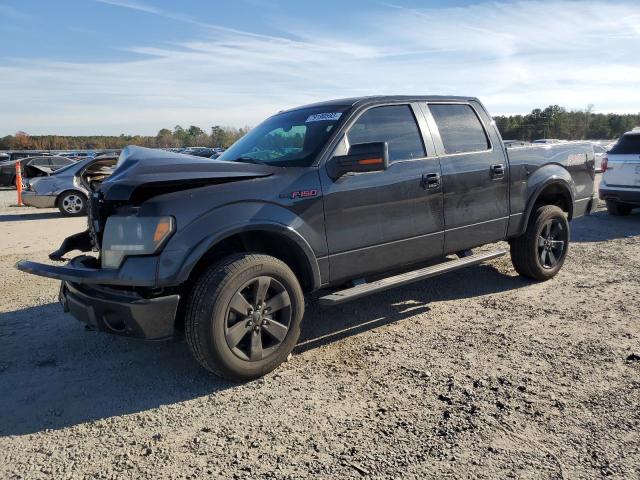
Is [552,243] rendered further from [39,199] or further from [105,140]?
[105,140]

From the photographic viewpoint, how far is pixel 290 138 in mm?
4445

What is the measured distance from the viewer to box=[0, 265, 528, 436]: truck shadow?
10.7 ft

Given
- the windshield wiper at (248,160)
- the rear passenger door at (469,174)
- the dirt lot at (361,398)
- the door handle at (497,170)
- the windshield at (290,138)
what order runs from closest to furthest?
the dirt lot at (361,398) < the windshield at (290,138) < the windshield wiper at (248,160) < the rear passenger door at (469,174) < the door handle at (497,170)

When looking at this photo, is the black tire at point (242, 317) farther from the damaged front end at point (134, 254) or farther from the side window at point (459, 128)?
the side window at point (459, 128)

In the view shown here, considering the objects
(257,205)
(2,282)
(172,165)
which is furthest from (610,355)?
(2,282)

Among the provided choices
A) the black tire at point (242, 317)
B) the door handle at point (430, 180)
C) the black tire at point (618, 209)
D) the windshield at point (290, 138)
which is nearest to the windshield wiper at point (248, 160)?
the windshield at point (290, 138)

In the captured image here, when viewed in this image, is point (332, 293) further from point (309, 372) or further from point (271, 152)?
point (271, 152)

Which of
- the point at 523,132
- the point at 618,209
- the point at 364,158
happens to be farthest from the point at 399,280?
the point at 523,132

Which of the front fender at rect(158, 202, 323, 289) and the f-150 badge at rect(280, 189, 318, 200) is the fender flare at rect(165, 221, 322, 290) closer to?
the front fender at rect(158, 202, 323, 289)

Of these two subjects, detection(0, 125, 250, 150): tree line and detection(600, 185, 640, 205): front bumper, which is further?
detection(0, 125, 250, 150): tree line

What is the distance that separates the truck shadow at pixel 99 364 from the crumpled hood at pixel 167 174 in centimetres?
131

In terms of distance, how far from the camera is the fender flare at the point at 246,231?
10.7 ft

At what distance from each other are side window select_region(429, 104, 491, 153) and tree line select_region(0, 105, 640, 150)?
3305 cm

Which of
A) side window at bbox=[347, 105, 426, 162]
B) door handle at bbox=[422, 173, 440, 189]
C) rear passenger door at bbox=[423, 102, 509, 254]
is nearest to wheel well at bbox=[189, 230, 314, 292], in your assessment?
side window at bbox=[347, 105, 426, 162]
